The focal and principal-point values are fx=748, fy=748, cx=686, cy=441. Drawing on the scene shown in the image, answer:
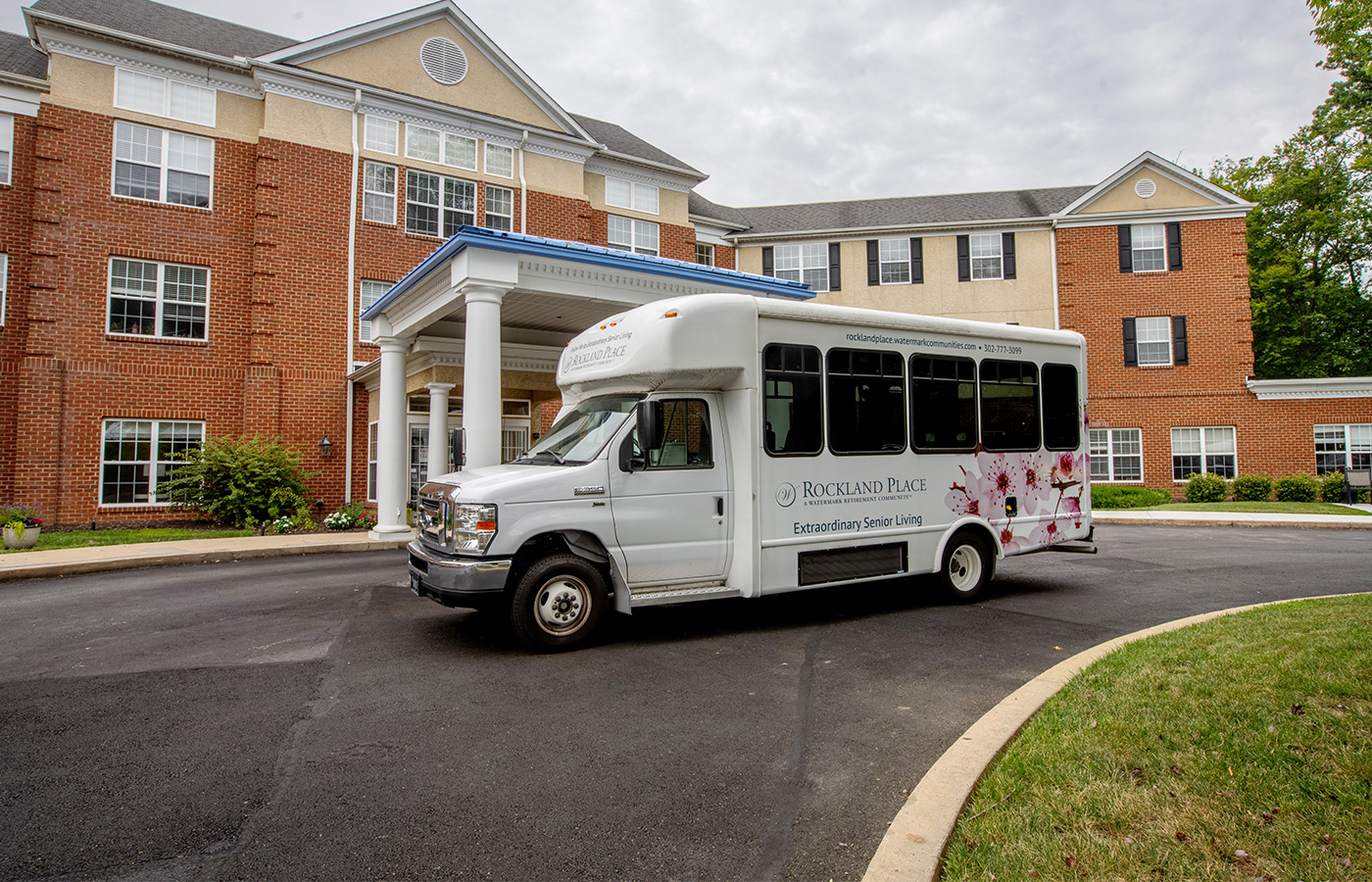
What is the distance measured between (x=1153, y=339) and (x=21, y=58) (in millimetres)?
34118

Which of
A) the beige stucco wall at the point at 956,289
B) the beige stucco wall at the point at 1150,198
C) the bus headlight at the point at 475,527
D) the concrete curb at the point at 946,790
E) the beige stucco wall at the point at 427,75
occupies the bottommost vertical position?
the concrete curb at the point at 946,790

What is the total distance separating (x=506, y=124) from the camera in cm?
2117

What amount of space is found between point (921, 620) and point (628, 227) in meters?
19.6

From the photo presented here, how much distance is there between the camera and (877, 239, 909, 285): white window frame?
2828 cm

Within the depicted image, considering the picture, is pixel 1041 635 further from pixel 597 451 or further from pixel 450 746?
pixel 450 746

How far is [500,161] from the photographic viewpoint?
2152 cm

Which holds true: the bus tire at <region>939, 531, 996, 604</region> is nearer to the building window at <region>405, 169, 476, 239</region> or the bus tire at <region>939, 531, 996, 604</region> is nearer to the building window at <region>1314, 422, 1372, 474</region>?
the building window at <region>405, 169, 476, 239</region>

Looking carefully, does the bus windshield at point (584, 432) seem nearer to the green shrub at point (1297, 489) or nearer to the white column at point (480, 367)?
the white column at point (480, 367)

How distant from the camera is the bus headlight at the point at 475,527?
621cm

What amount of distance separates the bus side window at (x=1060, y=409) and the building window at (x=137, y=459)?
17.7 metres

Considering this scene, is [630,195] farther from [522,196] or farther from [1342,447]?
[1342,447]

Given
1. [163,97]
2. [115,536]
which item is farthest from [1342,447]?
[163,97]

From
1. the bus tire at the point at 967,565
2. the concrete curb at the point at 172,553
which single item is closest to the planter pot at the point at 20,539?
the concrete curb at the point at 172,553

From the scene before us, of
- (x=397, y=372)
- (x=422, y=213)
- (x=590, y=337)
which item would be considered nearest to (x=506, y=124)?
(x=422, y=213)
